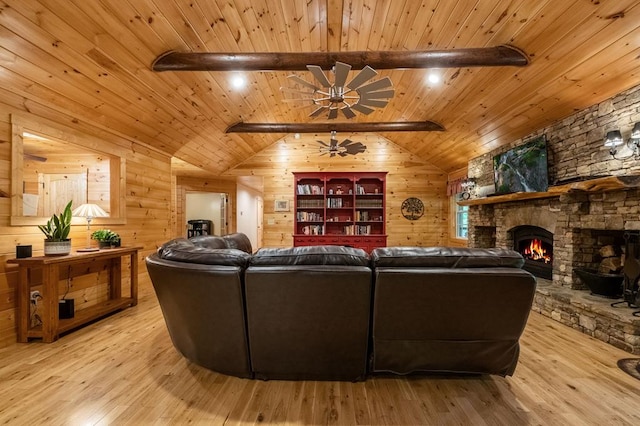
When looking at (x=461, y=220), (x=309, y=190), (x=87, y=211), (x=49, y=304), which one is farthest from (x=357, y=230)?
(x=49, y=304)

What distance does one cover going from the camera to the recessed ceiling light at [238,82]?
13.1 ft

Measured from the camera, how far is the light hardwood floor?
1788mm

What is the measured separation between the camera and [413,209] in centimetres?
750

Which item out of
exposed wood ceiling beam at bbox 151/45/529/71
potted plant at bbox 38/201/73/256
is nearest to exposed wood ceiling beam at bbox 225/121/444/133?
exposed wood ceiling beam at bbox 151/45/529/71

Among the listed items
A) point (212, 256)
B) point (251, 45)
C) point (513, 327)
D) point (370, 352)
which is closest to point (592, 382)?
point (513, 327)

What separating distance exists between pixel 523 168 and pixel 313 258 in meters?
3.84

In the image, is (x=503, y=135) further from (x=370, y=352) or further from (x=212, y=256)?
(x=212, y=256)

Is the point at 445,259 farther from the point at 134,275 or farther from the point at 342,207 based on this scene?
the point at 342,207

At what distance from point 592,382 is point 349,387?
169 centimetres

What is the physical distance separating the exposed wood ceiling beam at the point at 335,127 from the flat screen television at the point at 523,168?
4.10 feet

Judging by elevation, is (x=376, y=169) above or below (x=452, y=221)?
above

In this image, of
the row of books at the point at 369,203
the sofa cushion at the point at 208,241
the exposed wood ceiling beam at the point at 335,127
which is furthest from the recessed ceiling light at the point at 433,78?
the row of books at the point at 369,203

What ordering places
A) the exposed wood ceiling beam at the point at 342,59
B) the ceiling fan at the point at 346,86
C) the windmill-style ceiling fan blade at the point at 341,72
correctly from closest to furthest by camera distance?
the windmill-style ceiling fan blade at the point at 341,72
the ceiling fan at the point at 346,86
the exposed wood ceiling beam at the point at 342,59

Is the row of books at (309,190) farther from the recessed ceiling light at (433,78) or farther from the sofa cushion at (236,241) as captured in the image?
the recessed ceiling light at (433,78)
